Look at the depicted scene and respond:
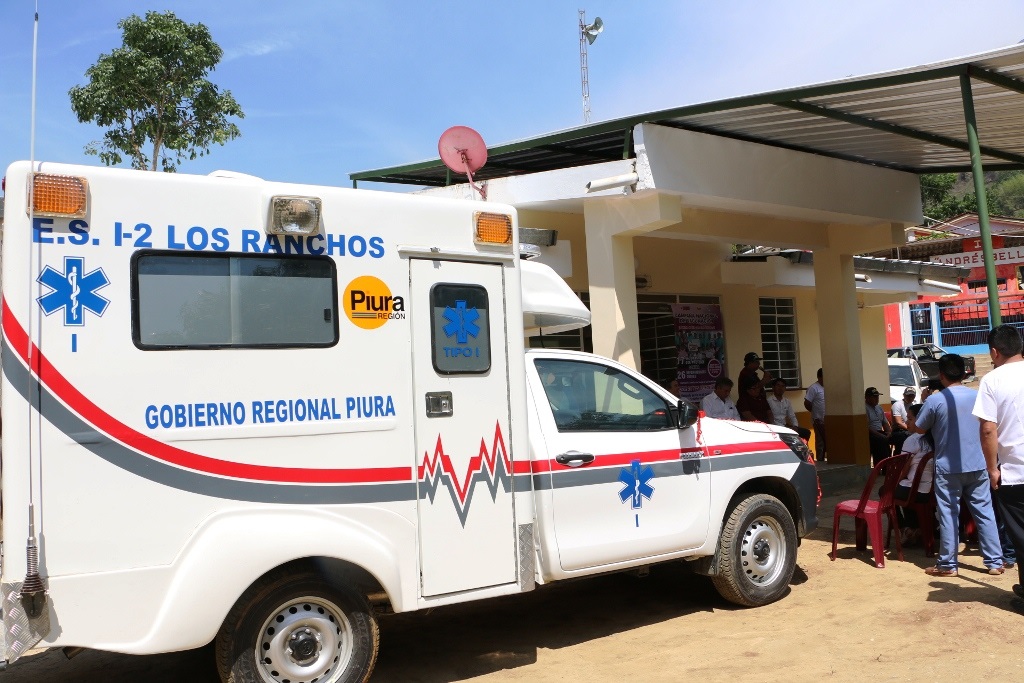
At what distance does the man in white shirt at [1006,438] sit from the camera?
5719 millimetres

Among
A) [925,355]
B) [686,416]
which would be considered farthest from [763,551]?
[925,355]

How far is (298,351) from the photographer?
4.58m

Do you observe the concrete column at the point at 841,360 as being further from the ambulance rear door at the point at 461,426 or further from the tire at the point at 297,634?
the tire at the point at 297,634

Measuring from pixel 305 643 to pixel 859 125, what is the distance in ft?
24.2

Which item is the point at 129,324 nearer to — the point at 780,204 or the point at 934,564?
the point at 934,564

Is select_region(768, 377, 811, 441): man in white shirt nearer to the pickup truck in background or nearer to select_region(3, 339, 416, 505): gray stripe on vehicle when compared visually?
select_region(3, 339, 416, 505): gray stripe on vehicle

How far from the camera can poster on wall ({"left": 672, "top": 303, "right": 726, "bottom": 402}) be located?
13.4 metres

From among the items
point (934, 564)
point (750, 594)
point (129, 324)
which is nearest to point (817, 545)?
point (934, 564)

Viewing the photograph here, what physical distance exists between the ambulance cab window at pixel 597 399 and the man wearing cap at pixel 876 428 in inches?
271

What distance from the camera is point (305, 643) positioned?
14.8 feet

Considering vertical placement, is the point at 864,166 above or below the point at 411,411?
above

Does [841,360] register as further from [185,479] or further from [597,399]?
[185,479]

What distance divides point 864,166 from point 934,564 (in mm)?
5687

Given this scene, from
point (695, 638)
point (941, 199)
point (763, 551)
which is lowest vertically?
point (695, 638)
